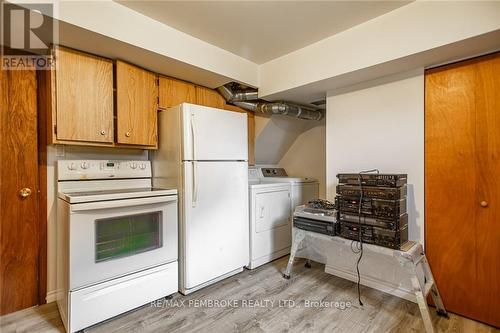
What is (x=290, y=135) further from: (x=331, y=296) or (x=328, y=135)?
(x=331, y=296)

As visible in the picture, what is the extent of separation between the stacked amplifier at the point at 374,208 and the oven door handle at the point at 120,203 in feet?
4.98

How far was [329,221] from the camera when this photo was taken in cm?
227

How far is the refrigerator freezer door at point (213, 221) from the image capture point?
2.26m

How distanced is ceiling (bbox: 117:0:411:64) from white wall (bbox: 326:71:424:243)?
66 cm

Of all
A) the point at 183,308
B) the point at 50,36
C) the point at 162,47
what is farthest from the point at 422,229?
the point at 50,36

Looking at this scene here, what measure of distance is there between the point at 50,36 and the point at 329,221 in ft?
8.68

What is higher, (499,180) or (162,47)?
(162,47)

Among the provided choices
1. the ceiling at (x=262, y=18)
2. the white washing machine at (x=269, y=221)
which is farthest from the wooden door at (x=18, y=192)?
the white washing machine at (x=269, y=221)

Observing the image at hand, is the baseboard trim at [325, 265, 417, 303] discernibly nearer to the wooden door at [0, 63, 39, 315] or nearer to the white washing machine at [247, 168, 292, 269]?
the white washing machine at [247, 168, 292, 269]

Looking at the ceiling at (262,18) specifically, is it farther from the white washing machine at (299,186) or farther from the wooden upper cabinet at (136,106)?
the white washing machine at (299,186)

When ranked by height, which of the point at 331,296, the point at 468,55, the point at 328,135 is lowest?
the point at 331,296

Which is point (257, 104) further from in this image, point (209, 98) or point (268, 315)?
point (268, 315)

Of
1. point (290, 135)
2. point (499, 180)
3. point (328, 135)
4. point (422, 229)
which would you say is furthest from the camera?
point (290, 135)

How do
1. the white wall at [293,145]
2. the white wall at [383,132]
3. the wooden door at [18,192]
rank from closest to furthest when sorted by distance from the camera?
the wooden door at [18,192] < the white wall at [383,132] < the white wall at [293,145]
